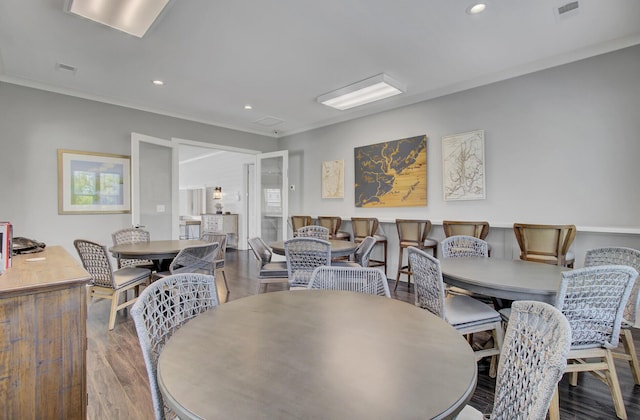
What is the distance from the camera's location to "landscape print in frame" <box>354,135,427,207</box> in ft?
15.5

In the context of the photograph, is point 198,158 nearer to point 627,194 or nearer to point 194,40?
point 194,40

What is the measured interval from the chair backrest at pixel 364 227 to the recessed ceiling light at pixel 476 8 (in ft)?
9.29

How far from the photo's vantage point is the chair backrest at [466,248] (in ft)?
10.1

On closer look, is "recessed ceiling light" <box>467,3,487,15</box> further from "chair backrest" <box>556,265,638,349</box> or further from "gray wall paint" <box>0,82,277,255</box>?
"gray wall paint" <box>0,82,277,255</box>

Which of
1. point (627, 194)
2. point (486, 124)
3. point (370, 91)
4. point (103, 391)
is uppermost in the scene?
point (370, 91)

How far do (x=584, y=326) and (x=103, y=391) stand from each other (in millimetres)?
2956

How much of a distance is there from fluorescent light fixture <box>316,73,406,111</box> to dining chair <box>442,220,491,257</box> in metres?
2.00

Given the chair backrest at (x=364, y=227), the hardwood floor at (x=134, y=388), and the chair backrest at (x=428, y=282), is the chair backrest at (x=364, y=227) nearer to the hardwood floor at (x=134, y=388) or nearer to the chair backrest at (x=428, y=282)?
the chair backrest at (x=428, y=282)

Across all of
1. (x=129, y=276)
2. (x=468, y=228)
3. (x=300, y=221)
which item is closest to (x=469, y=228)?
(x=468, y=228)

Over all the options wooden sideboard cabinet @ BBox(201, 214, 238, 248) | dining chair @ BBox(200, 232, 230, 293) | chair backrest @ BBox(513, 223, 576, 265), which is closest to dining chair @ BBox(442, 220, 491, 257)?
chair backrest @ BBox(513, 223, 576, 265)

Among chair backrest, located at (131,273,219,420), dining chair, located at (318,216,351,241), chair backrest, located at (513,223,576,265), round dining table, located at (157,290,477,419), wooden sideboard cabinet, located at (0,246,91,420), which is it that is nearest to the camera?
round dining table, located at (157,290,477,419)

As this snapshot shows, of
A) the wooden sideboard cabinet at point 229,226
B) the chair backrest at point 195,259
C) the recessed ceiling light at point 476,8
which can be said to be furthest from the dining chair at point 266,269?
the wooden sideboard cabinet at point 229,226

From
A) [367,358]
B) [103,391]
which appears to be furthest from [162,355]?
[103,391]

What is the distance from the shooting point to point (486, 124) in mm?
4090
